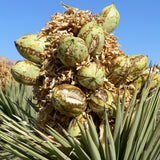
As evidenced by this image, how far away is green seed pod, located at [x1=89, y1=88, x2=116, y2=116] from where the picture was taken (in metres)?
1.34

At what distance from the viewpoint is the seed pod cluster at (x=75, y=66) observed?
4.36 feet

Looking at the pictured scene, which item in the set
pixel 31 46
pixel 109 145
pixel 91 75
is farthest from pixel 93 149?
pixel 31 46

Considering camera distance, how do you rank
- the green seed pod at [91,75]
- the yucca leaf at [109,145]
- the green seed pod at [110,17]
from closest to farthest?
the yucca leaf at [109,145], the green seed pod at [91,75], the green seed pod at [110,17]

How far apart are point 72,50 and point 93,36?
0.54 ft

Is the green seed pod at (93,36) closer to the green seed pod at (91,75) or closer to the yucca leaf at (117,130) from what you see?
the green seed pod at (91,75)

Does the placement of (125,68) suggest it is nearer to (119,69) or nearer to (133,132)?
(119,69)

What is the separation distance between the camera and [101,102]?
4.37 ft

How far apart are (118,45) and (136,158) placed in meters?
0.75

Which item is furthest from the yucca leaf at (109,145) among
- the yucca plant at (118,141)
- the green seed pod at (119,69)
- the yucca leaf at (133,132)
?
the green seed pod at (119,69)

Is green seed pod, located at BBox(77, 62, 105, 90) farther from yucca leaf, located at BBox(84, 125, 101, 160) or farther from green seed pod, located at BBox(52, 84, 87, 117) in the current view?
yucca leaf, located at BBox(84, 125, 101, 160)

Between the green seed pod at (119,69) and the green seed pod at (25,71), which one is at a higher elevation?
the green seed pod at (119,69)

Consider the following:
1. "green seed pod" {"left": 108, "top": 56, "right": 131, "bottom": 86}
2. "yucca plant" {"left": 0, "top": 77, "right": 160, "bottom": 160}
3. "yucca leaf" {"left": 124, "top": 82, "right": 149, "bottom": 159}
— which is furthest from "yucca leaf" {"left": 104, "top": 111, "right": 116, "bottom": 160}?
"green seed pod" {"left": 108, "top": 56, "right": 131, "bottom": 86}

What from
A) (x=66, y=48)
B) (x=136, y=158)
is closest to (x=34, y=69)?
(x=66, y=48)

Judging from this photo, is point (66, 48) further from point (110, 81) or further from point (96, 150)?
point (96, 150)
